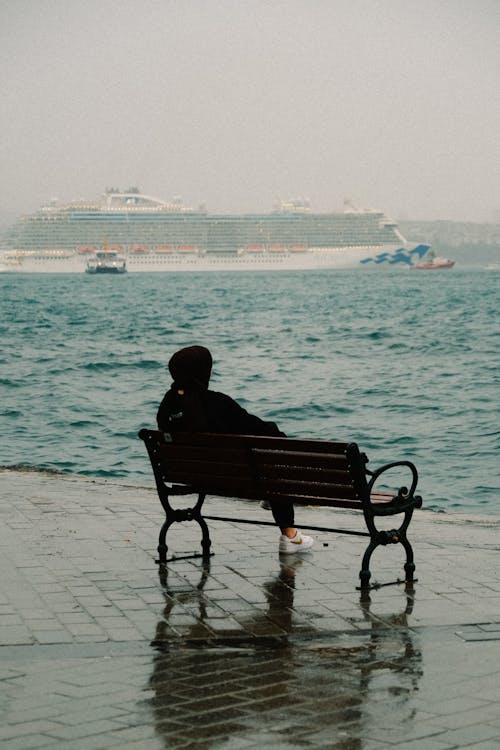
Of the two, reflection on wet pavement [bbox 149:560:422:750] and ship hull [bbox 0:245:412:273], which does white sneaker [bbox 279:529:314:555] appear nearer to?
reflection on wet pavement [bbox 149:560:422:750]

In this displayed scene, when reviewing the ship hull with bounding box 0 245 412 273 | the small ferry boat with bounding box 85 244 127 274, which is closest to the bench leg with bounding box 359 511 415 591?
the small ferry boat with bounding box 85 244 127 274

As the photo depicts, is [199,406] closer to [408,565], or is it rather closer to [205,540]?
[205,540]

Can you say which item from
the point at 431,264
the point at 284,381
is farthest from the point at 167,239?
the point at 284,381

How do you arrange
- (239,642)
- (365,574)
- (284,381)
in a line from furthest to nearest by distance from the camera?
1. (284,381)
2. (365,574)
3. (239,642)

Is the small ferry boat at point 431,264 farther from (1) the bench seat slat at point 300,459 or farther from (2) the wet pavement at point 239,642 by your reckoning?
(1) the bench seat slat at point 300,459

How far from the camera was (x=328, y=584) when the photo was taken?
528 cm

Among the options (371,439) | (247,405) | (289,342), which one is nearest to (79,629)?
(371,439)

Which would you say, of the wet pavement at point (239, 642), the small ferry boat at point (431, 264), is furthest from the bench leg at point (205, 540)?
the small ferry boat at point (431, 264)

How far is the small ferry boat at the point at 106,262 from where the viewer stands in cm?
11644

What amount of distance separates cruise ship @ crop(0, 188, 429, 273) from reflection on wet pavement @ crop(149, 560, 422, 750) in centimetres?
11821

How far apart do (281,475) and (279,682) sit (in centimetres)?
165

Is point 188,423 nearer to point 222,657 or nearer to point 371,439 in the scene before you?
point 222,657

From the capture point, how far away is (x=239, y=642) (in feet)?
14.3

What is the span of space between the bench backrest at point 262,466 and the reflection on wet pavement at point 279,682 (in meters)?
0.57
